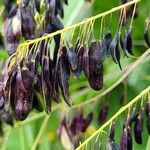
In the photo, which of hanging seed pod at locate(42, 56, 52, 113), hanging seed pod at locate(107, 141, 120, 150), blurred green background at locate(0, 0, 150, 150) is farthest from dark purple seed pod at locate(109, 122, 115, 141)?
blurred green background at locate(0, 0, 150, 150)

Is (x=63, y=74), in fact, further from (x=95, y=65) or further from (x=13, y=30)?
(x=13, y=30)

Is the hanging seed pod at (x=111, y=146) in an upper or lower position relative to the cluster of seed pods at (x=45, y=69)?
lower

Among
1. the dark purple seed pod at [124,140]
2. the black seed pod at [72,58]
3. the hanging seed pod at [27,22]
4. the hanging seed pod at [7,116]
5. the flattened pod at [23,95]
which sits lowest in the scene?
the dark purple seed pod at [124,140]

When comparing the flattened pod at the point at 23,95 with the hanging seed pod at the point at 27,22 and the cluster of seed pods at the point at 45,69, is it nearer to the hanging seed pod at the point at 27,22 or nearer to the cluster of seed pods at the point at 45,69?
the cluster of seed pods at the point at 45,69

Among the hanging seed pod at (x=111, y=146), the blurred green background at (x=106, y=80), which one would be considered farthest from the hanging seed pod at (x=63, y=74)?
the blurred green background at (x=106, y=80)

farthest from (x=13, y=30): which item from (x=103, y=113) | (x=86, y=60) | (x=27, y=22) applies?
(x=103, y=113)
